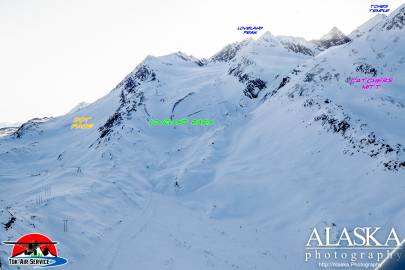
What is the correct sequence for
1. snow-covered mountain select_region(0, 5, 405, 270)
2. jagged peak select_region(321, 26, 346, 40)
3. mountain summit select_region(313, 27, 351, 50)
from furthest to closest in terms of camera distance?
jagged peak select_region(321, 26, 346, 40) < mountain summit select_region(313, 27, 351, 50) < snow-covered mountain select_region(0, 5, 405, 270)

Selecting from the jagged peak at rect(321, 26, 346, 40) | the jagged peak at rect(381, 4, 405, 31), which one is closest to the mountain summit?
the jagged peak at rect(321, 26, 346, 40)

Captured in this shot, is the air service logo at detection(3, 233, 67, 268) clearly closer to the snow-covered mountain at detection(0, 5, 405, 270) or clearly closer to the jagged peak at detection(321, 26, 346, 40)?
the snow-covered mountain at detection(0, 5, 405, 270)

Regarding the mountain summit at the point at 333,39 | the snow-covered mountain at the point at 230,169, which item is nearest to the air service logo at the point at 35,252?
the snow-covered mountain at the point at 230,169

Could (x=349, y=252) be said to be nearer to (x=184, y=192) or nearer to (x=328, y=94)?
(x=184, y=192)

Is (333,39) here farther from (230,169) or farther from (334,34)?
(230,169)

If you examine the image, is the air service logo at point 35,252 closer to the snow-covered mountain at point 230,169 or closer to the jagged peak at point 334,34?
the snow-covered mountain at point 230,169

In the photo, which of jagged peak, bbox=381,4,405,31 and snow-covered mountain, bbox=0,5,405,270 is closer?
snow-covered mountain, bbox=0,5,405,270

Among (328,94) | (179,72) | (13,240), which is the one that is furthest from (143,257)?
(179,72)

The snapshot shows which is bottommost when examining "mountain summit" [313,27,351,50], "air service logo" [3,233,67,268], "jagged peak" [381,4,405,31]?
"air service logo" [3,233,67,268]
